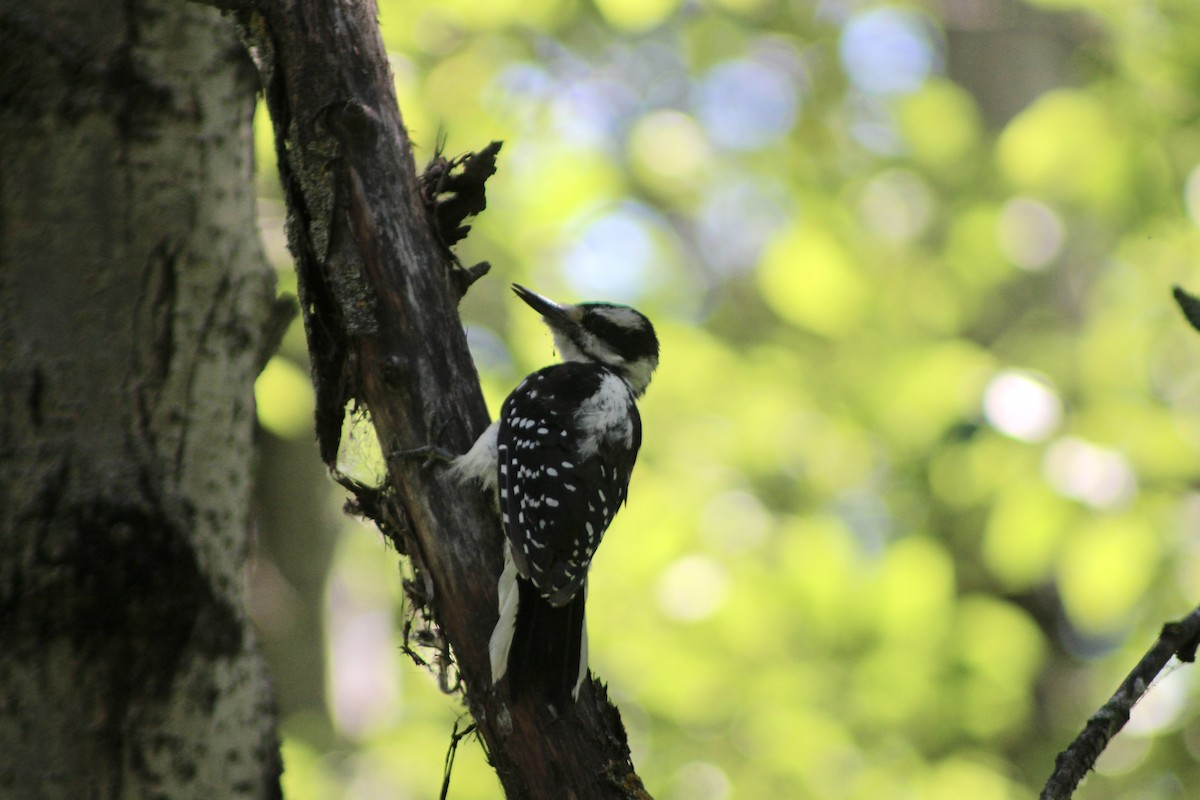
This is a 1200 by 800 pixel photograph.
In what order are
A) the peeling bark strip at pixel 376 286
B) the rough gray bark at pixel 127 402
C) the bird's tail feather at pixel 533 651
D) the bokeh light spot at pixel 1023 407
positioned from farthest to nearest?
the bokeh light spot at pixel 1023 407, the peeling bark strip at pixel 376 286, the bird's tail feather at pixel 533 651, the rough gray bark at pixel 127 402

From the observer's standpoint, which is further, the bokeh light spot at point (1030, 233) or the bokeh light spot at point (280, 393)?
the bokeh light spot at point (1030, 233)

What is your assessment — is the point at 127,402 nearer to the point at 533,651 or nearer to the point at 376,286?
the point at 376,286

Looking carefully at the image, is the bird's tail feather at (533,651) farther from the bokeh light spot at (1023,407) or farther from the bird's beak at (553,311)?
the bokeh light spot at (1023,407)

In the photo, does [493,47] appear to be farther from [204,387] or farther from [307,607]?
[204,387]

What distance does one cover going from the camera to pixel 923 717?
459 cm

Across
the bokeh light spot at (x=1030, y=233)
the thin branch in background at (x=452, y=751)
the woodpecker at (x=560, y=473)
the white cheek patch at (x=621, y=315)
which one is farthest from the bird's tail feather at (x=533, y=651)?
the bokeh light spot at (x=1030, y=233)

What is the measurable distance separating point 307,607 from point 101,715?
3.85 meters

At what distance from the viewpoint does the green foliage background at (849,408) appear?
4.12 metres

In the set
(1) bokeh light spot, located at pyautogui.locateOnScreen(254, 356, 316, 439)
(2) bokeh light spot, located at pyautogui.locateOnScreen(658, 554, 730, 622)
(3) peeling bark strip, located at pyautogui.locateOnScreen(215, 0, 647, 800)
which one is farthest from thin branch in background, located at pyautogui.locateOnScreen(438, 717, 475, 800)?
(1) bokeh light spot, located at pyautogui.locateOnScreen(254, 356, 316, 439)

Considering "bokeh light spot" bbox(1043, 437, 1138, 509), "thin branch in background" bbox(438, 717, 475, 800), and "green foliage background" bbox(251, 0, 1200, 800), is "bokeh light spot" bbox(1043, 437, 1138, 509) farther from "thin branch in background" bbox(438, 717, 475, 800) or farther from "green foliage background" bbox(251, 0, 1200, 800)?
"thin branch in background" bbox(438, 717, 475, 800)

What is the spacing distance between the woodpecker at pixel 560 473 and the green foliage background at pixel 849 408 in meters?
0.84

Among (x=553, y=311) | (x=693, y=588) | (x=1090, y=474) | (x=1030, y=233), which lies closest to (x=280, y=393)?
(x=553, y=311)

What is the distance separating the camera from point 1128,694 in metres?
1.76

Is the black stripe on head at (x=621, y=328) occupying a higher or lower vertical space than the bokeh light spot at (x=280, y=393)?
lower
